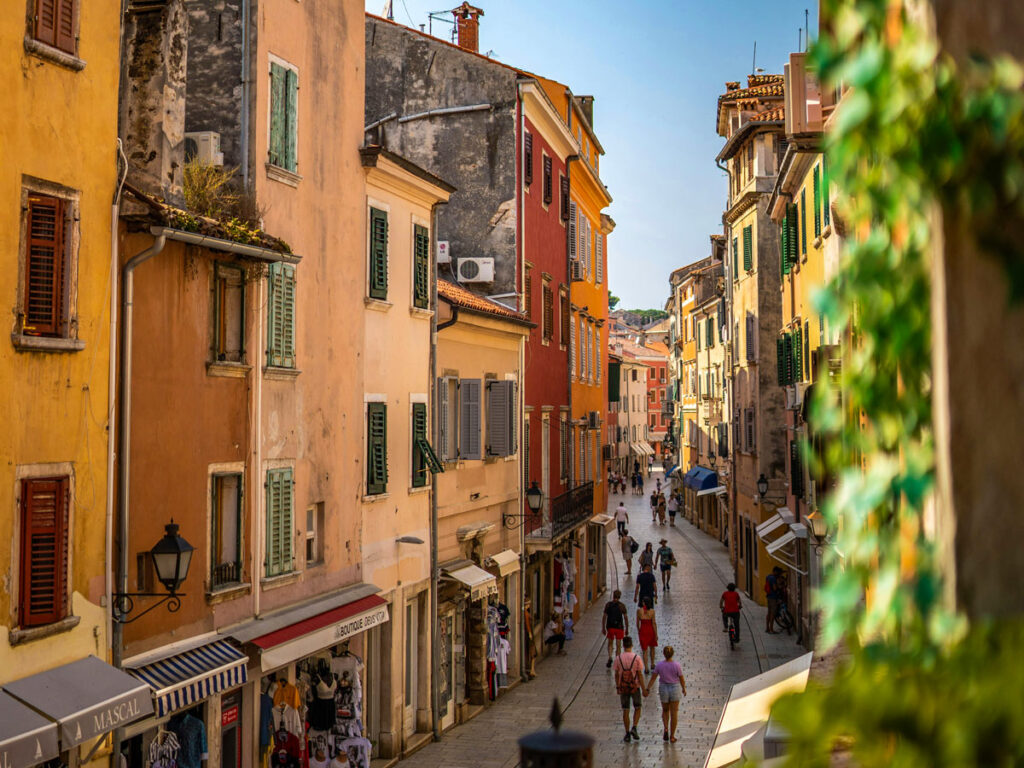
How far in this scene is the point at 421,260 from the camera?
23.4m

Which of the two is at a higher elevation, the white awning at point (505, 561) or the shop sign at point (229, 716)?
the white awning at point (505, 561)

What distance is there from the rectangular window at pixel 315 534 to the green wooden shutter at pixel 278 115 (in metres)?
5.37

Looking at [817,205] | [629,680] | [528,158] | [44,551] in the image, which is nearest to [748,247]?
[528,158]

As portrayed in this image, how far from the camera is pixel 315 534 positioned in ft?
62.2

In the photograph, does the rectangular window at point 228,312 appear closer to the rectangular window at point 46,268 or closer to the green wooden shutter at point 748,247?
the rectangular window at point 46,268

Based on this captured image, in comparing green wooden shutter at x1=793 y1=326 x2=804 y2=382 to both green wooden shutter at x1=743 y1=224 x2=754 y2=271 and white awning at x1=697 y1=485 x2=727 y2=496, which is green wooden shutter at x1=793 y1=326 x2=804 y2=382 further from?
white awning at x1=697 y1=485 x2=727 y2=496

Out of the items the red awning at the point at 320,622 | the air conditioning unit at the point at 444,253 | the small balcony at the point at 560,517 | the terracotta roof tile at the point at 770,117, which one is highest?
the terracotta roof tile at the point at 770,117

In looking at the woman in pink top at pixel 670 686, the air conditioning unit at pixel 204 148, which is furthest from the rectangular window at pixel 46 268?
the woman in pink top at pixel 670 686

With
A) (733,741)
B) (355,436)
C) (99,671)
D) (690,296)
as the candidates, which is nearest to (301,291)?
(355,436)

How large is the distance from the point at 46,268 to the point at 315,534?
25.3 ft

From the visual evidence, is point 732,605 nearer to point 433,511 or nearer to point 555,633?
point 555,633

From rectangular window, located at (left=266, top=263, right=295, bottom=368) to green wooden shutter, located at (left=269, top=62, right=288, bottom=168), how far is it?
1.67 metres

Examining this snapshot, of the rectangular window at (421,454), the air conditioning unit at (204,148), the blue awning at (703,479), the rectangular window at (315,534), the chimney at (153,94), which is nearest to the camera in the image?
the chimney at (153,94)

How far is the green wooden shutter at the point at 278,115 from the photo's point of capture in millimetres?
17656
